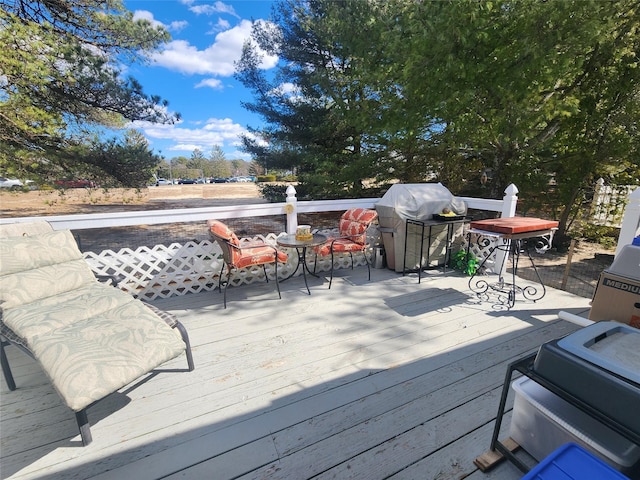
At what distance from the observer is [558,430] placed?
1229 mm

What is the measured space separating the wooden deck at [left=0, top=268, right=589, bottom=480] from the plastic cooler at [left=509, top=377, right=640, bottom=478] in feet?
0.65

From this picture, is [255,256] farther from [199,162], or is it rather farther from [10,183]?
[199,162]

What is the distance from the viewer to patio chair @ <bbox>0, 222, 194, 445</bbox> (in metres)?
1.48

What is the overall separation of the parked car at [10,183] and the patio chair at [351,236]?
6631mm

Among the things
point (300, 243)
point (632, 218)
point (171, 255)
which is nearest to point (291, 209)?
point (300, 243)

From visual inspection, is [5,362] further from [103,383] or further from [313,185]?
[313,185]

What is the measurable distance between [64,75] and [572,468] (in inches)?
323

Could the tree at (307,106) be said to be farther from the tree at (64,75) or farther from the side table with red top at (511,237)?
the side table with red top at (511,237)

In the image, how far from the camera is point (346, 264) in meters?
4.23

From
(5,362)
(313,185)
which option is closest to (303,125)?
(313,185)

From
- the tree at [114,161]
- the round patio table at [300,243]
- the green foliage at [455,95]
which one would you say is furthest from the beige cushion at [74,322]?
the tree at [114,161]

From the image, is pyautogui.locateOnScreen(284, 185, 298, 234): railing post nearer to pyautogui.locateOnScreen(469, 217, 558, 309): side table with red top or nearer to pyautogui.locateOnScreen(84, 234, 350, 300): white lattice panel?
pyautogui.locateOnScreen(84, 234, 350, 300): white lattice panel

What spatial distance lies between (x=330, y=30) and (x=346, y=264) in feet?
18.2

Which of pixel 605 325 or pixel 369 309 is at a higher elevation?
pixel 605 325
